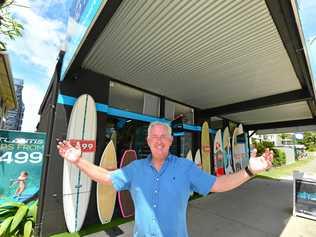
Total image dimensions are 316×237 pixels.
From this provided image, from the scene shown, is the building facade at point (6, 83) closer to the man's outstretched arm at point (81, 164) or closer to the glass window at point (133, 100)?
the glass window at point (133, 100)

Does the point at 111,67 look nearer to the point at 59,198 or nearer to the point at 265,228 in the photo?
the point at 59,198

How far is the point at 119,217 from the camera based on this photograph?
4227mm

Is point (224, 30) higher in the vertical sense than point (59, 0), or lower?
lower

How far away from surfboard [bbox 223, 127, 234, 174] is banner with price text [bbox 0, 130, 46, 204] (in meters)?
6.75

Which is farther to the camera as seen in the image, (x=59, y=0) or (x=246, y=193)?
(x=246, y=193)

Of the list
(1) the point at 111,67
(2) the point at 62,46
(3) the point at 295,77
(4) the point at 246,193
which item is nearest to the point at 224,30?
(1) the point at 111,67

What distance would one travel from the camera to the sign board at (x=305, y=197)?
447cm

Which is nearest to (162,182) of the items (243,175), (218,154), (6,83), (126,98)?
(243,175)

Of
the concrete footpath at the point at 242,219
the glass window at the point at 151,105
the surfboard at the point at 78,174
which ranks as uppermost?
the glass window at the point at 151,105

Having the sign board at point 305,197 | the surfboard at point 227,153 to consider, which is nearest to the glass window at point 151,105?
the sign board at point 305,197

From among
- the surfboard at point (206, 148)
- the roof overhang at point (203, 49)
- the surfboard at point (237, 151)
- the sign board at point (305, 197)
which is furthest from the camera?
the surfboard at point (237, 151)

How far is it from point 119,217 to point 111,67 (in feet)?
10.1

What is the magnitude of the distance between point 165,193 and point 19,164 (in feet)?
12.6

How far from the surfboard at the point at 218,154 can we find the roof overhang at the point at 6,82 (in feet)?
22.0
